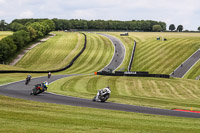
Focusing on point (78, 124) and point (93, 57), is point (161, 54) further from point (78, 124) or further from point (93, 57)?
point (78, 124)

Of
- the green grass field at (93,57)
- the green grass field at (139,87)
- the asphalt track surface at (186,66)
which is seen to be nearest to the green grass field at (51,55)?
the green grass field at (93,57)

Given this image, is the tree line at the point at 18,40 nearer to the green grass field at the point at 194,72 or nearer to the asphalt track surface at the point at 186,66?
the asphalt track surface at the point at 186,66

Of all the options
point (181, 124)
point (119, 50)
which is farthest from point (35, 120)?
point (119, 50)

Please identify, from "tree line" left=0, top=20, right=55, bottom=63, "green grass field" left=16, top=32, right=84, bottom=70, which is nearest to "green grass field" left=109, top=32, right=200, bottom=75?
"green grass field" left=16, top=32, right=84, bottom=70

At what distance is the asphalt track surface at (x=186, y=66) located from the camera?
82.6m

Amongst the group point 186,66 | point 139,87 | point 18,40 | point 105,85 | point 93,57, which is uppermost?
point 18,40

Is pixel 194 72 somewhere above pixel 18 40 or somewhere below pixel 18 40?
below

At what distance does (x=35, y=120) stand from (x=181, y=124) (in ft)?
25.5

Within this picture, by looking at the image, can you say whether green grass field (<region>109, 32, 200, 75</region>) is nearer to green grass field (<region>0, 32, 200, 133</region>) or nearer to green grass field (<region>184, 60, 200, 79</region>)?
green grass field (<region>0, 32, 200, 133</region>)

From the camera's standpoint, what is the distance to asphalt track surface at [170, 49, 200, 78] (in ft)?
271

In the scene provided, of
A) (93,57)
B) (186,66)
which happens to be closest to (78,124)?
(186,66)

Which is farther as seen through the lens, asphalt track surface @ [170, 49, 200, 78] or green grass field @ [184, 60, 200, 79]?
asphalt track surface @ [170, 49, 200, 78]

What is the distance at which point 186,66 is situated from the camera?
89.8 m

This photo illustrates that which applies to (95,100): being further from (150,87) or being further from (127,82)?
(127,82)
